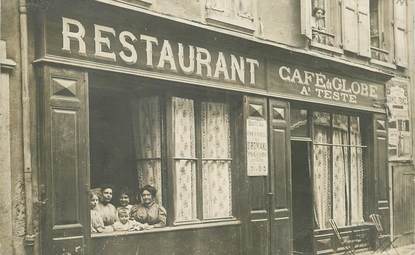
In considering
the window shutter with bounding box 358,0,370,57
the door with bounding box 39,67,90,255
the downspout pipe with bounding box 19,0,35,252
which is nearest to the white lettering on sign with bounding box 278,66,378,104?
the window shutter with bounding box 358,0,370,57

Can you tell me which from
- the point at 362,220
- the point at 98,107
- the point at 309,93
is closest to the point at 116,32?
the point at 98,107

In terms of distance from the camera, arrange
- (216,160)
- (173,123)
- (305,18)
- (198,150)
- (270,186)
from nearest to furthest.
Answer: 1. (173,123)
2. (198,150)
3. (216,160)
4. (270,186)
5. (305,18)

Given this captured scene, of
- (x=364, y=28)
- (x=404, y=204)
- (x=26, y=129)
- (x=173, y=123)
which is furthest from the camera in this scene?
(x=404, y=204)

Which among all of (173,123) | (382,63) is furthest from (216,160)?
(382,63)

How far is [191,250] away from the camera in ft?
24.9

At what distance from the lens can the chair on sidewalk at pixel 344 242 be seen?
32.7 feet

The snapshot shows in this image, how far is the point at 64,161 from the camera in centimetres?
601

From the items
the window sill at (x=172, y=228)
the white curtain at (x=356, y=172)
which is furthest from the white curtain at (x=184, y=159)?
the white curtain at (x=356, y=172)

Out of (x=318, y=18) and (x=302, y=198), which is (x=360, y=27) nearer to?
(x=318, y=18)

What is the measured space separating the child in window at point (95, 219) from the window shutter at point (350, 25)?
6.10 meters

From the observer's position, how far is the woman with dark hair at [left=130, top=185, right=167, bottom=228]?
711cm

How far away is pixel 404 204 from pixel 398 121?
5.63 feet

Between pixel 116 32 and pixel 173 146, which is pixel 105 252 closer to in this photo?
pixel 173 146

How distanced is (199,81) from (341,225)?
15.1 feet
